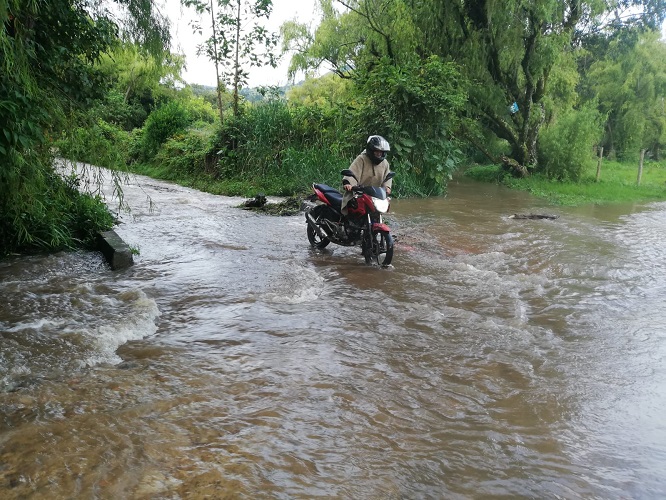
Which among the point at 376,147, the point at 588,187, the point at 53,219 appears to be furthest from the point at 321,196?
the point at 588,187

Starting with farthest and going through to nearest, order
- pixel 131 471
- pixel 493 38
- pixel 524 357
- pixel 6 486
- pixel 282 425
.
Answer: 1. pixel 493 38
2. pixel 524 357
3. pixel 282 425
4. pixel 131 471
5. pixel 6 486

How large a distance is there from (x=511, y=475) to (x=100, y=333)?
3.39 m

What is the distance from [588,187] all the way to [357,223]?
13.5 m

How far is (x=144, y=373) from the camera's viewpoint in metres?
3.88

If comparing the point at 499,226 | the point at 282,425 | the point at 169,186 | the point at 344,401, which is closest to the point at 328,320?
the point at 344,401

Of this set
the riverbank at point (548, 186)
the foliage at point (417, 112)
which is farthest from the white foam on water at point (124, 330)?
the foliage at point (417, 112)

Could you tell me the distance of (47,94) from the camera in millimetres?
4609

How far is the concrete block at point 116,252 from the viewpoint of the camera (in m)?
6.54

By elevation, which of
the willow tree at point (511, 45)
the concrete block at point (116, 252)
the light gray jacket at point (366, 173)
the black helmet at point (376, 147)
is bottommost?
the concrete block at point (116, 252)

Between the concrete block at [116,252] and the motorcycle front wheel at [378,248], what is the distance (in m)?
3.05

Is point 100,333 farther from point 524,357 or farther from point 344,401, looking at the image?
point 524,357

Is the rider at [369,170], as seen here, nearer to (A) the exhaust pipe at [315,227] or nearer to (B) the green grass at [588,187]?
(A) the exhaust pipe at [315,227]

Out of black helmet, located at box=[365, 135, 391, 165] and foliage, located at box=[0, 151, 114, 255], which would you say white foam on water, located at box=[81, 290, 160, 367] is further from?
black helmet, located at box=[365, 135, 391, 165]

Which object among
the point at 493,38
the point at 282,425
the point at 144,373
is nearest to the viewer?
the point at 282,425
